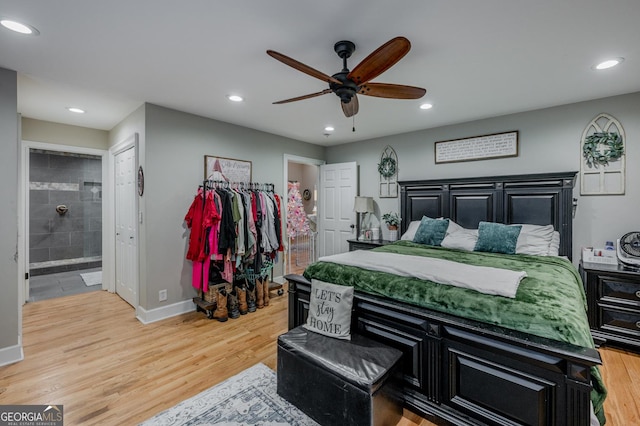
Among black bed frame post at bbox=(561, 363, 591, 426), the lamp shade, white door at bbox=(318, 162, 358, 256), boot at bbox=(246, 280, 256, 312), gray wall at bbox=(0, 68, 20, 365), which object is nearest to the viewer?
black bed frame post at bbox=(561, 363, 591, 426)

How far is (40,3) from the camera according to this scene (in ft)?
5.24

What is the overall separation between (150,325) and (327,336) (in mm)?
2311

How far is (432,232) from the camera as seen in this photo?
3.66 metres

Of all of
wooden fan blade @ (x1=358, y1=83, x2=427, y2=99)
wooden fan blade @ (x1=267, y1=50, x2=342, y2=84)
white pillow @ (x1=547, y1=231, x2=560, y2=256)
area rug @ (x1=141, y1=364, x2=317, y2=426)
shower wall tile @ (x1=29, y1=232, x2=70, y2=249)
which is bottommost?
area rug @ (x1=141, y1=364, x2=317, y2=426)

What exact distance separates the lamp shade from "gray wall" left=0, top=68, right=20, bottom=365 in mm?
3971

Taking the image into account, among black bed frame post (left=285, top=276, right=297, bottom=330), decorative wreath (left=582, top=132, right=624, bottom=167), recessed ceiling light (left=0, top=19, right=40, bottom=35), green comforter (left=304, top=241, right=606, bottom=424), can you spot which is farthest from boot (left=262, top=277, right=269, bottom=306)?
decorative wreath (left=582, top=132, right=624, bottom=167)

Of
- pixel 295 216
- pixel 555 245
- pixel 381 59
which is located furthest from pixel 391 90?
pixel 295 216

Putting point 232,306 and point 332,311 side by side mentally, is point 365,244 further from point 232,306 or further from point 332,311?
point 332,311

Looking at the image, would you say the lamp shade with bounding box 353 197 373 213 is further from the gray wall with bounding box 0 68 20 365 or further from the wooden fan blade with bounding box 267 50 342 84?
the gray wall with bounding box 0 68 20 365

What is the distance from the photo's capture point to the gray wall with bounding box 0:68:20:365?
2.40 m

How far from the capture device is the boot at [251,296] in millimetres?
3662

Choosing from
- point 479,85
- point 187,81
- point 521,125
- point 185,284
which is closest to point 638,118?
point 521,125

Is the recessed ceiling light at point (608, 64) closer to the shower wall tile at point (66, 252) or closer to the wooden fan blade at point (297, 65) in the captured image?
the wooden fan blade at point (297, 65)

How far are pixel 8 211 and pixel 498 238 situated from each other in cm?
471
